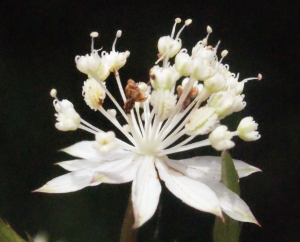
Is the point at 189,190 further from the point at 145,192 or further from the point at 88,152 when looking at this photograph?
the point at 88,152

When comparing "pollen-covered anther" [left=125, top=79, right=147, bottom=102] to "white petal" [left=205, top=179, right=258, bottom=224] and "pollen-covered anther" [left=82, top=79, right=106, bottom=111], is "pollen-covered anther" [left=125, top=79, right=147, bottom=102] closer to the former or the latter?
"pollen-covered anther" [left=82, top=79, right=106, bottom=111]

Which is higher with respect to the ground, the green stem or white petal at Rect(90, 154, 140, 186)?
white petal at Rect(90, 154, 140, 186)

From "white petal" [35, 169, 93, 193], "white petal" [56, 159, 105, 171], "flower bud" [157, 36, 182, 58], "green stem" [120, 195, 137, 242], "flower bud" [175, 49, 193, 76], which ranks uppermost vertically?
"flower bud" [157, 36, 182, 58]

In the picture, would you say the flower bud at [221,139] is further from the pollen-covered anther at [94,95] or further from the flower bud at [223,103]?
the pollen-covered anther at [94,95]

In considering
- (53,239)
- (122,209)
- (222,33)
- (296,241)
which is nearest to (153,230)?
(122,209)

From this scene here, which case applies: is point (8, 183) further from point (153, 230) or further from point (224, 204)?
point (224, 204)

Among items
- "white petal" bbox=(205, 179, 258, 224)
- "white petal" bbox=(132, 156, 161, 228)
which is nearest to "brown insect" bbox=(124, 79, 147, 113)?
"white petal" bbox=(132, 156, 161, 228)

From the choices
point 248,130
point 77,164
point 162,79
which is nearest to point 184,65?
point 162,79
